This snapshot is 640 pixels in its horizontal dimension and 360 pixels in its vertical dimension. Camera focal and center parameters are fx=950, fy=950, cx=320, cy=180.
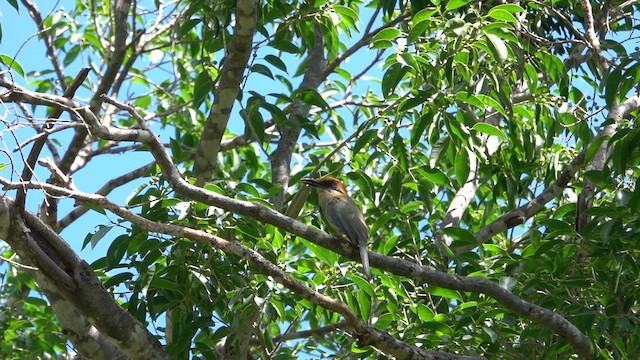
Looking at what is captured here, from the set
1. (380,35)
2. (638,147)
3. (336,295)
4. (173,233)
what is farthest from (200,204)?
(638,147)

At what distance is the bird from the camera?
5957 mm

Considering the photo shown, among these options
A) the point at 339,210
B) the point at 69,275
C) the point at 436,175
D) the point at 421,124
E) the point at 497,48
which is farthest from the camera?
the point at 339,210

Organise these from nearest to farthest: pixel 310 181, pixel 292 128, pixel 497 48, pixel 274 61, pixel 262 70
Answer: pixel 497 48 < pixel 262 70 < pixel 274 61 < pixel 310 181 < pixel 292 128

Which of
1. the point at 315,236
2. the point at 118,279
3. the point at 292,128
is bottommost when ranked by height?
the point at 315,236

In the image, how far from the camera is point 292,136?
7.62 metres

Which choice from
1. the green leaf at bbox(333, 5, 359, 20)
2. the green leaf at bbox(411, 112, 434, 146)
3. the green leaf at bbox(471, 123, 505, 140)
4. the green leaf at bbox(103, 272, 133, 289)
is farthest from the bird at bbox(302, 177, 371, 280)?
the green leaf at bbox(103, 272, 133, 289)

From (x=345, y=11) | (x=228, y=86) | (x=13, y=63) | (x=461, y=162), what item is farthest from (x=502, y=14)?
(x=13, y=63)

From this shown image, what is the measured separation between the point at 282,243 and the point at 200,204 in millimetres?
597

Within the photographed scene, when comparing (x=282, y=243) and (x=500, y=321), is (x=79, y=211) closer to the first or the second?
(x=282, y=243)

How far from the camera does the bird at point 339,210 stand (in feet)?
19.5

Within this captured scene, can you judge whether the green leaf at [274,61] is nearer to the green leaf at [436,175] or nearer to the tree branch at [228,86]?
the tree branch at [228,86]

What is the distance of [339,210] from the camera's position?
6.25m

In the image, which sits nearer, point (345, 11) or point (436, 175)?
point (436, 175)

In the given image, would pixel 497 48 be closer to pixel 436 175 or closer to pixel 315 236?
pixel 436 175
